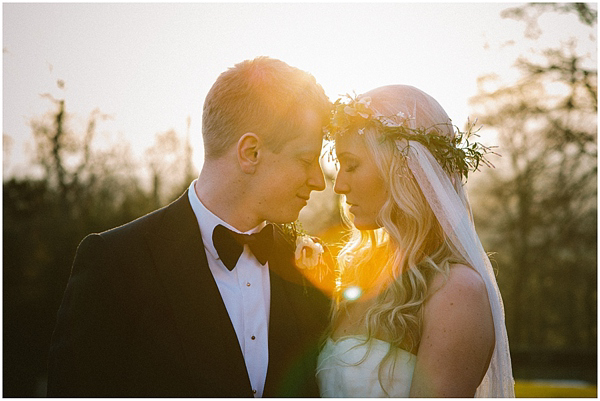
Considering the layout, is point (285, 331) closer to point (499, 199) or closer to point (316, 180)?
point (316, 180)

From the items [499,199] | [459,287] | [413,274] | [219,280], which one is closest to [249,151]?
[219,280]

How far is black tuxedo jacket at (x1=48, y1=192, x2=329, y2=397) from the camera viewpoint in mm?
3055

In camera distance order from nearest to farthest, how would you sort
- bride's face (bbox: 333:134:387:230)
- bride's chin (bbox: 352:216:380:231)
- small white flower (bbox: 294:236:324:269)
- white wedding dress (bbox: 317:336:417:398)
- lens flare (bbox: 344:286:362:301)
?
white wedding dress (bbox: 317:336:417:398)
small white flower (bbox: 294:236:324:269)
bride's face (bbox: 333:134:387:230)
bride's chin (bbox: 352:216:380:231)
lens flare (bbox: 344:286:362:301)

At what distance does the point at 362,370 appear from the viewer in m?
3.68

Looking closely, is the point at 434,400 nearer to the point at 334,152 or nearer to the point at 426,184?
the point at 426,184

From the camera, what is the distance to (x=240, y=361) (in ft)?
10.4

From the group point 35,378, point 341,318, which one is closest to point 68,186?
point 35,378

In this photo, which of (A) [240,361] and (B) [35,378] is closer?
(A) [240,361]

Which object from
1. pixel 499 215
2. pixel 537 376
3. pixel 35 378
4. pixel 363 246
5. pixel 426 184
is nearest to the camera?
pixel 426 184

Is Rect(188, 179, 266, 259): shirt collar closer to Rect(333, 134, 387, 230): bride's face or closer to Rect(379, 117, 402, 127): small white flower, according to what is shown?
Rect(333, 134, 387, 230): bride's face

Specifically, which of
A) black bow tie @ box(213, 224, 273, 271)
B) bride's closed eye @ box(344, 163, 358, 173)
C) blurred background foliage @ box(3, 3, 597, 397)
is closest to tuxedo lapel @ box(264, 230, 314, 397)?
black bow tie @ box(213, 224, 273, 271)

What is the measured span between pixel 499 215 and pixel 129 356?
21.2m

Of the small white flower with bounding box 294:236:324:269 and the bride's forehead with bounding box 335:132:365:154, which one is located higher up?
the bride's forehead with bounding box 335:132:365:154

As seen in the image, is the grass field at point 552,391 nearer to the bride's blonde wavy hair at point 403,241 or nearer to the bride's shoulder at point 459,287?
the bride's blonde wavy hair at point 403,241
